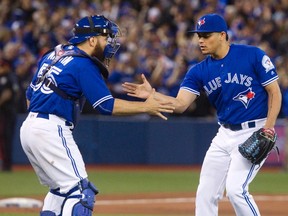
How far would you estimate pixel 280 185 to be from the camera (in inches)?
664

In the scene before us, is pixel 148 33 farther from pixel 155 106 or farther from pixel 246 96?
pixel 155 106

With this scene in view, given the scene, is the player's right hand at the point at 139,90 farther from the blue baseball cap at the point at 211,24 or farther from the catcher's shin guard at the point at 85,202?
the catcher's shin guard at the point at 85,202

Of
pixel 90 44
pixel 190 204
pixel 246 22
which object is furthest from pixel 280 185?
pixel 90 44

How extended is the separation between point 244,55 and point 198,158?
11.7 metres

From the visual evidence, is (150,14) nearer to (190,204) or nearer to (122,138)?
(122,138)

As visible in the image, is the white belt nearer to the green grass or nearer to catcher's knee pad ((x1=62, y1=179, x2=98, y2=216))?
catcher's knee pad ((x1=62, y1=179, x2=98, y2=216))

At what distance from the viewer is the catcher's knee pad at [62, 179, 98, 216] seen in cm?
753

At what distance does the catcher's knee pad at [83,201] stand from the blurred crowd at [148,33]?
1138cm

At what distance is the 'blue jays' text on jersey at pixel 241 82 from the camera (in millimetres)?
8820

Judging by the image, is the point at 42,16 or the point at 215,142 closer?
the point at 215,142

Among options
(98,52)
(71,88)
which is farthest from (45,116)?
(98,52)

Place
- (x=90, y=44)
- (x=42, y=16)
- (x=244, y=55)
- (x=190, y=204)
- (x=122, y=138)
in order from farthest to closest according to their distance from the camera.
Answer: (x=42, y=16), (x=122, y=138), (x=190, y=204), (x=244, y=55), (x=90, y=44)

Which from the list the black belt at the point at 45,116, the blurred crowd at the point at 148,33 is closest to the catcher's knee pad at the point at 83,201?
the black belt at the point at 45,116

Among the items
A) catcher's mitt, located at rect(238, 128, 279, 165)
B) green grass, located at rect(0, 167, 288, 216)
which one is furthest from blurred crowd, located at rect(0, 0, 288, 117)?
catcher's mitt, located at rect(238, 128, 279, 165)
